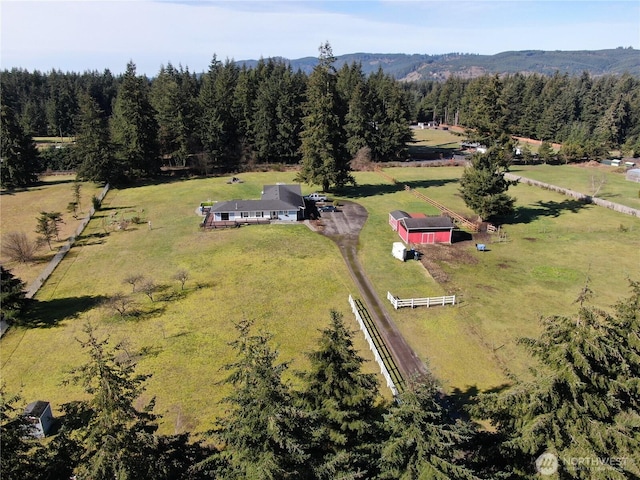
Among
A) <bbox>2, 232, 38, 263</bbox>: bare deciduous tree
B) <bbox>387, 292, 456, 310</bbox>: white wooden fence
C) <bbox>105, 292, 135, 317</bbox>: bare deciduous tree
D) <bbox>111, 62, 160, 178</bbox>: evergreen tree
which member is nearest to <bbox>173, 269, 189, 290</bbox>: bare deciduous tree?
<bbox>105, 292, 135, 317</bbox>: bare deciduous tree

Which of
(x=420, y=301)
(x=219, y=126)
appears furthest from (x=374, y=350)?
(x=219, y=126)

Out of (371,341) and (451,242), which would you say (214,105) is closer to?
(451,242)

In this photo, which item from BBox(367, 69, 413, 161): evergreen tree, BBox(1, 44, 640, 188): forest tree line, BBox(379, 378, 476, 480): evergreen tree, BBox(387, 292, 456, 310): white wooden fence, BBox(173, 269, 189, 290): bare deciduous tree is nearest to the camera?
BBox(379, 378, 476, 480): evergreen tree

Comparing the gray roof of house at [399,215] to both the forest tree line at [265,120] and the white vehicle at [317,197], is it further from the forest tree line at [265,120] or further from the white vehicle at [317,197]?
the forest tree line at [265,120]

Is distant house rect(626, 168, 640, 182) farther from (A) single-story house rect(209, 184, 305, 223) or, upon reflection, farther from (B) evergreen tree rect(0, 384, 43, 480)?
(B) evergreen tree rect(0, 384, 43, 480)

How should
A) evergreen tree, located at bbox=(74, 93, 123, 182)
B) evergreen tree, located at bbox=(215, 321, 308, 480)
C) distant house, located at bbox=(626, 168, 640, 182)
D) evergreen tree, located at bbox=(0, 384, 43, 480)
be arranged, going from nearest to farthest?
evergreen tree, located at bbox=(0, 384, 43, 480)
evergreen tree, located at bbox=(215, 321, 308, 480)
evergreen tree, located at bbox=(74, 93, 123, 182)
distant house, located at bbox=(626, 168, 640, 182)

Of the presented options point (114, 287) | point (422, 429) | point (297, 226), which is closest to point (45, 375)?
point (114, 287)
